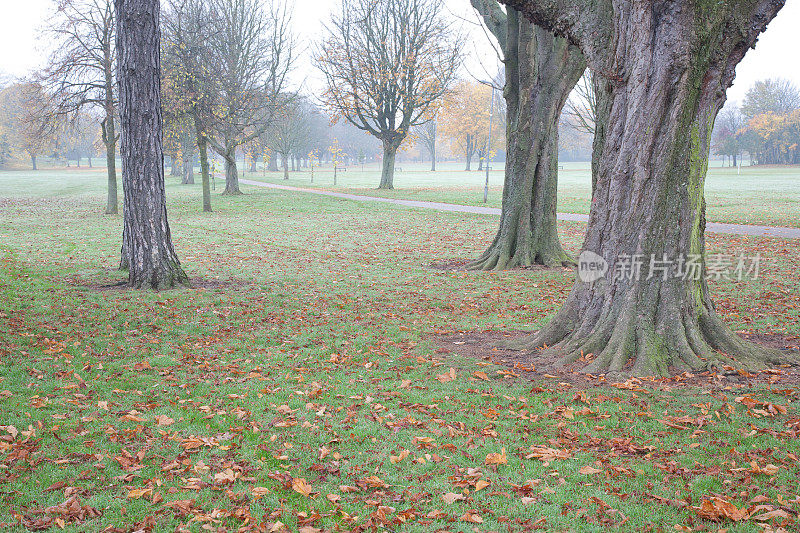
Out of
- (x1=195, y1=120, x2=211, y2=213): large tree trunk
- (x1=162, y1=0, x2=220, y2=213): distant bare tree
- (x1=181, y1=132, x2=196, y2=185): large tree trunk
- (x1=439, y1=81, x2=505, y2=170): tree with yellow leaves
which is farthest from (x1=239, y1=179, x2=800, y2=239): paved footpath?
(x1=439, y1=81, x2=505, y2=170): tree with yellow leaves

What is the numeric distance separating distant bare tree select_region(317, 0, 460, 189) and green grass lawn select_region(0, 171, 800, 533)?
27282 millimetres

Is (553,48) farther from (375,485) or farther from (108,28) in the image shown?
(108,28)

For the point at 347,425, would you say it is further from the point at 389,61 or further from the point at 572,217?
the point at 389,61

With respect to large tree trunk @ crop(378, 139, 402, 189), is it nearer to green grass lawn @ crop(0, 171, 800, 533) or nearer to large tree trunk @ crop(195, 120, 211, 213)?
large tree trunk @ crop(195, 120, 211, 213)

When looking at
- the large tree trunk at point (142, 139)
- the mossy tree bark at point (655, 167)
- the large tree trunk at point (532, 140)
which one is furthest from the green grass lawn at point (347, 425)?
the large tree trunk at point (532, 140)

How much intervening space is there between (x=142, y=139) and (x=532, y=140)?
6.82m

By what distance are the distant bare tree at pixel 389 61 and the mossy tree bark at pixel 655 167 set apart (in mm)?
29630

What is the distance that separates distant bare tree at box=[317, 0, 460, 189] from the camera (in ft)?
112

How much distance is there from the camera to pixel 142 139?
912cm

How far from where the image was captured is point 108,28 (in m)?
20.2

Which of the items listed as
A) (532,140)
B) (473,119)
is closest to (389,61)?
(532,140)

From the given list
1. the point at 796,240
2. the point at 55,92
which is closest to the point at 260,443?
the point at 796,240

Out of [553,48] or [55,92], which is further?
[55,92]

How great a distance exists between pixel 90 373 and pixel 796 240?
51.5ft
